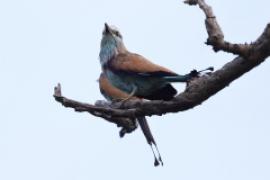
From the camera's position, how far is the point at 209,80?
369 centimetres

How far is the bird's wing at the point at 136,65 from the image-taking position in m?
5.61

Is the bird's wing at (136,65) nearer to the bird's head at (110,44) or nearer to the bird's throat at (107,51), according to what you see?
the bird's throat at (107,51)

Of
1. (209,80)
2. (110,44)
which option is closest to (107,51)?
(110,44)

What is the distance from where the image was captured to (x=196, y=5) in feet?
13.1

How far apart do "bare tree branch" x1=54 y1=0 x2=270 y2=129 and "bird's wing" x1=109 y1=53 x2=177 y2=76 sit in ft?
4.49

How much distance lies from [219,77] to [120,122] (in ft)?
5.61

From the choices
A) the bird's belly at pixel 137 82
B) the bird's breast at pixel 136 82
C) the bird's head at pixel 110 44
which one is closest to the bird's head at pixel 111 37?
the bird's head at pixel 110 44

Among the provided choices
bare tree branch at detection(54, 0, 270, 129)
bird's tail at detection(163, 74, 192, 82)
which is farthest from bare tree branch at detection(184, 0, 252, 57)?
bird's tail at detection(163, 74, 192, 82)

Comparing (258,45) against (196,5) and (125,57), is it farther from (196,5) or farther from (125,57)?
(125,57)

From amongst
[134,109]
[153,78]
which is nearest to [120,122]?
[153,78]

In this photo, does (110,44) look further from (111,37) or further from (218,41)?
(218,41)

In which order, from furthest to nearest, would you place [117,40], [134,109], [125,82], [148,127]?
[117,40], [148,127], [125,82], [134,109]

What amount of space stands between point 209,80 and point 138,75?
98.3 inches

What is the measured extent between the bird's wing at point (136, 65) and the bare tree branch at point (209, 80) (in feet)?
4.49
